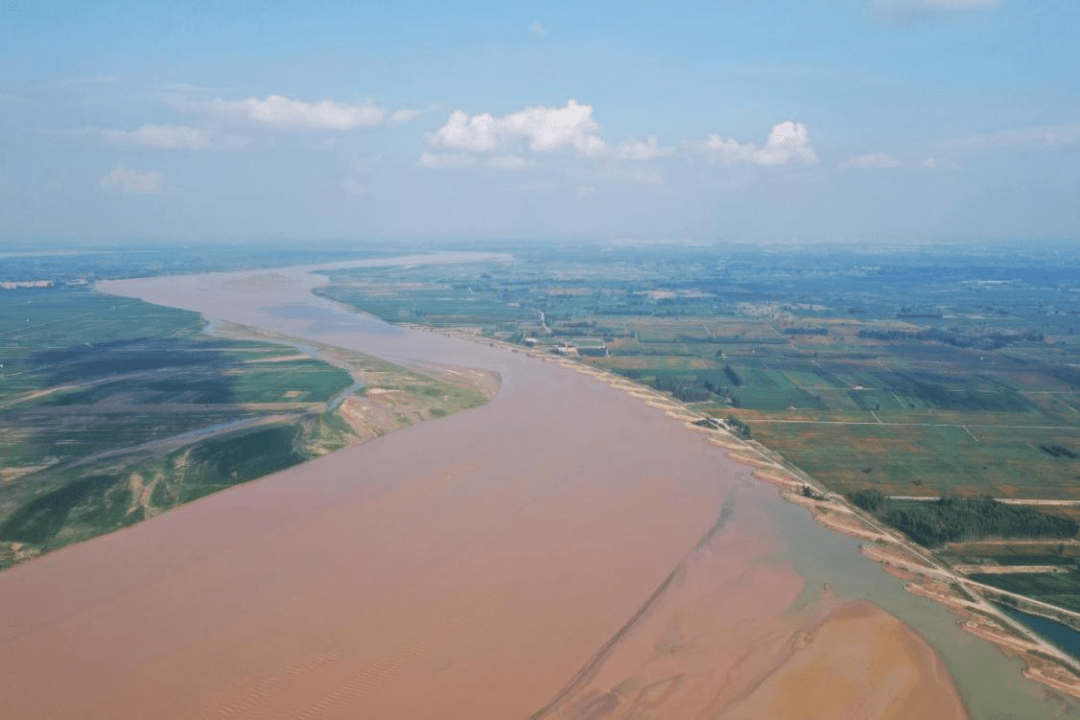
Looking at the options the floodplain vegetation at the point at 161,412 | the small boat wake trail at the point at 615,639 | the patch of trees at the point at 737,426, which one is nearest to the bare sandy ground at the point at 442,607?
the small boat wake trail at the point at 615,639

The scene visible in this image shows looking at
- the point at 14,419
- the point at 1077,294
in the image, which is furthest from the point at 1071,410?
the point at 1077,294

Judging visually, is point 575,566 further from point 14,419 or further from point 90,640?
point 14,419

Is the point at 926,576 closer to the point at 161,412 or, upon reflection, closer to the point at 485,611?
the point at 485,611

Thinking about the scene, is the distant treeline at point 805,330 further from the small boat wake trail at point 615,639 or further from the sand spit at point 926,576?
the small boat wake trail at point 615,639

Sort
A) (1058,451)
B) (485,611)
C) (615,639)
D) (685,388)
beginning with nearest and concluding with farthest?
(615,639) → (485,611) → (1058,451) → (685,388)

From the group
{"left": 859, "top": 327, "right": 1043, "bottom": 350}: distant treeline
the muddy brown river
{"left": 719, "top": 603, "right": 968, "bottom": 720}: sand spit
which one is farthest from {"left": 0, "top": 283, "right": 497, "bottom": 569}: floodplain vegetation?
{"left": 859, "top": 327, "right": 1043, "bottom": 350}: distant treeline

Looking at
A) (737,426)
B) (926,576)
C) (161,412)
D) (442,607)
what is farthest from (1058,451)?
(161,412)
